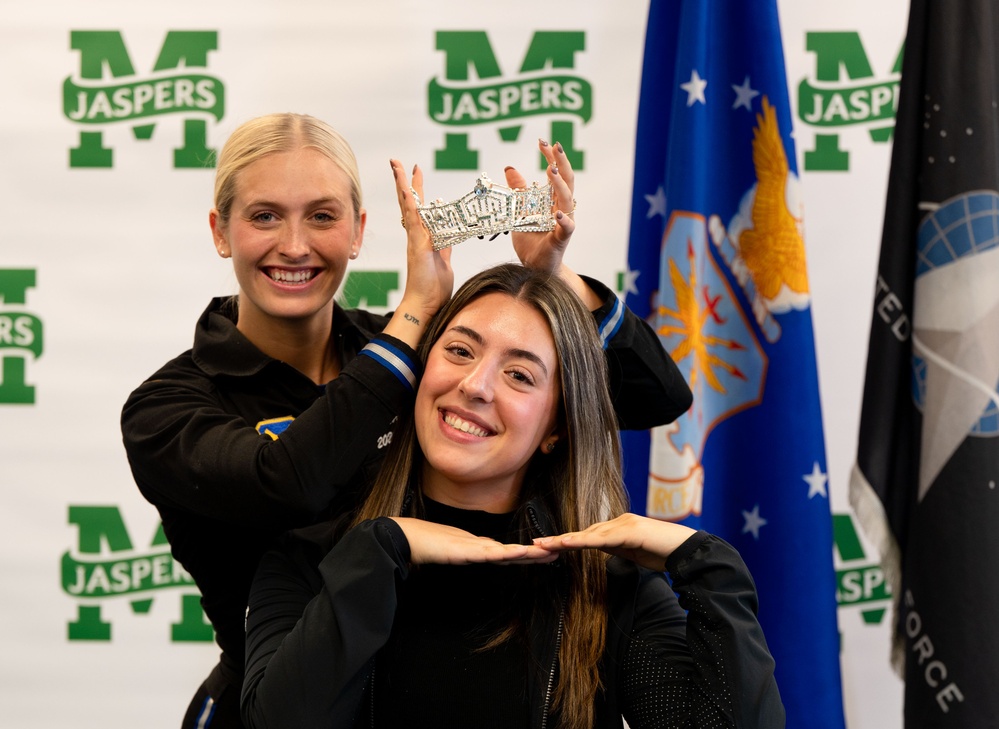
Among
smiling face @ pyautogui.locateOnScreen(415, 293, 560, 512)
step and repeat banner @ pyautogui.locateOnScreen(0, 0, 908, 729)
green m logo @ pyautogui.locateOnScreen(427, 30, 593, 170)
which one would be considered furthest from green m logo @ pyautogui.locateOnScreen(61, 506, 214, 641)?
smiling face @ pyautogui.locateOnScreen(415, 293, 560, 512)

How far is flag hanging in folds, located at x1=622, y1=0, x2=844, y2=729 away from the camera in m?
→ 2.40

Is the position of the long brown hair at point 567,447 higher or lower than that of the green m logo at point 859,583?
higher

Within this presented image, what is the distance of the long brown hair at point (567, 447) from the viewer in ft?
5.16

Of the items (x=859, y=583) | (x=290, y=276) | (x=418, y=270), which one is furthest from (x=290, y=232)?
(x=859, y=583)

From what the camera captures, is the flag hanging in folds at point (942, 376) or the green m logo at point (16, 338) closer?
the flag hanging in folds at point (942, 376)

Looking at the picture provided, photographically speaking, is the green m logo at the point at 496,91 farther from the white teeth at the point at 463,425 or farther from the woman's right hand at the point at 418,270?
the white teeth at the point at 463,425

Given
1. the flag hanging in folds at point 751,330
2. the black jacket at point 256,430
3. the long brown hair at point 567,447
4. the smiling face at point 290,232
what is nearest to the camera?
the black jacket at point 256,430

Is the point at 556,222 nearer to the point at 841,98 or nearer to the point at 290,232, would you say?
the point at 290,232

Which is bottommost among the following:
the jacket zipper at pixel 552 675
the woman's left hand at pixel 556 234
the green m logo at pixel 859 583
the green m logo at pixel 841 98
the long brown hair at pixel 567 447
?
the green m logo at pixel 859 583

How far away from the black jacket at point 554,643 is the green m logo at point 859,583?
1487mm

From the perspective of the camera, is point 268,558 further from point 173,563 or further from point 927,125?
point 927,125

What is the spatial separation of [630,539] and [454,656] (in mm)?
295

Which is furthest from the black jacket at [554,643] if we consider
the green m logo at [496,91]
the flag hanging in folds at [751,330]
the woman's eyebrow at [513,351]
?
the green m logo at [496,91]

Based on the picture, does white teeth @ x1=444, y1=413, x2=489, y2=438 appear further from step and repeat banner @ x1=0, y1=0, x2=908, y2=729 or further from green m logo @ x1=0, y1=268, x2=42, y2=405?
green m logo @ x1=0, y1=268, x2=42, y2=405
